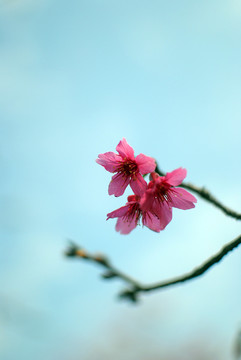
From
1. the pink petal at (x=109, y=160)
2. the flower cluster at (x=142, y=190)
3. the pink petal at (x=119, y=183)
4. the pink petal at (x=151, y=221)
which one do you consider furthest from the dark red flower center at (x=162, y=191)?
the pink petal at (x=109, y=160)

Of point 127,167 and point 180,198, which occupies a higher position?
point 127,167

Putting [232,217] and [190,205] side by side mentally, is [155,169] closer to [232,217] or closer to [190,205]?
[190,205]

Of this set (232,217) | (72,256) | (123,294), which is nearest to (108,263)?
(72,256)

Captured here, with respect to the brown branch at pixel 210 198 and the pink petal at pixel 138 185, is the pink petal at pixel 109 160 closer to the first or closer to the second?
the pink petal at pixel 138 185

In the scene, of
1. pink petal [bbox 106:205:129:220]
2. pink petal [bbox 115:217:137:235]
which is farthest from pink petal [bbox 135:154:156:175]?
pink petal [bbox 115:217:137:235]

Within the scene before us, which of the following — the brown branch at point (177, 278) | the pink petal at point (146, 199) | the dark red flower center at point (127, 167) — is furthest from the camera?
the dark red flower center at point (127, 167)

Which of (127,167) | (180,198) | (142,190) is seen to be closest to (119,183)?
(127,167)

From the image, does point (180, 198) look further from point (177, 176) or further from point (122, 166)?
point (122, 166)
